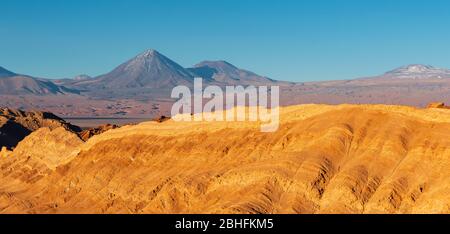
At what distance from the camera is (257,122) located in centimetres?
5475

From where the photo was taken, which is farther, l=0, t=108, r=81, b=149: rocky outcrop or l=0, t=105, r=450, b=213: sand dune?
l=0, t=108, r=81, b=149: rocky outcrop

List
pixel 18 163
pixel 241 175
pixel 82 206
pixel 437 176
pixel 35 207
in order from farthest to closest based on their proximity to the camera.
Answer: pixel 18 163, pixel 35 207, pixel 82 206, pixel 241 175, pixel 437 176

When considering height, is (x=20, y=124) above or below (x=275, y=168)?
below

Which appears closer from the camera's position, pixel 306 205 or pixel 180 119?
pixel 306 205

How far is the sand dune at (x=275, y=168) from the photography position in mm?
41656

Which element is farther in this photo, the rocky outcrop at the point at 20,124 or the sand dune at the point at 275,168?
the rocky outcrop at the point at 20,124

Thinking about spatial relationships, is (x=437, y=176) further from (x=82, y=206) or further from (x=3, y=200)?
(x=3, y=200)

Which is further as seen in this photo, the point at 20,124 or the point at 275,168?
the point at 20,124

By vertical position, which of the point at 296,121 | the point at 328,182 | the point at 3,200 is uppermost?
the point at 296,121

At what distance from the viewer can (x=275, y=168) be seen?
150 feet

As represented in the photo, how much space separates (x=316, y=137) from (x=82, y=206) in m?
20.0

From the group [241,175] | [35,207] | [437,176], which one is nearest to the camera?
[437,176]

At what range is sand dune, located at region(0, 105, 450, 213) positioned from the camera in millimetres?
41656

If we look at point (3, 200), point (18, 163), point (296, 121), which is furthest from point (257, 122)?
point (18, 163)
